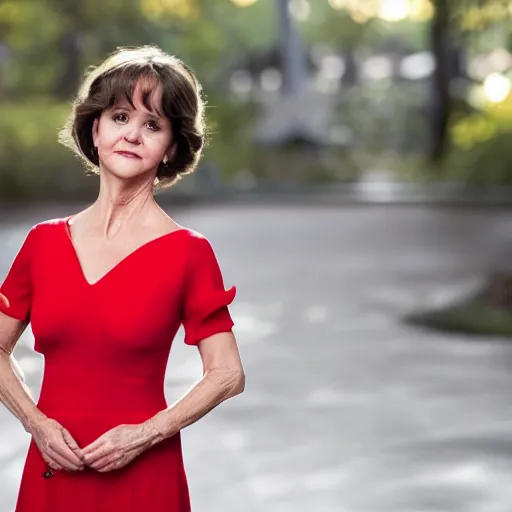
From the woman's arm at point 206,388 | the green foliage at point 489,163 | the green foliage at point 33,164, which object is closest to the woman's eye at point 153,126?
the woman's arm at point 206,388

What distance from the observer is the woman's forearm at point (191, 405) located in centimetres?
292

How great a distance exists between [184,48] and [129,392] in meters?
46.3

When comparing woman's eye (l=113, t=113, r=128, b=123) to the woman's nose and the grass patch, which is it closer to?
the woman's nose

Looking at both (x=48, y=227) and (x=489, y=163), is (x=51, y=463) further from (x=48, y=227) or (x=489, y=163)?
(x=489, y=163)

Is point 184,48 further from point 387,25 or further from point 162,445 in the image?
point 387,25

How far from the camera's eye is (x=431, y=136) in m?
41.6

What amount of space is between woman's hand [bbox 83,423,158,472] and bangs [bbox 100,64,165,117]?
1.99 feet

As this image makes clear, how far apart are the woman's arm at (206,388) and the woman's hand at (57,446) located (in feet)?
0.49

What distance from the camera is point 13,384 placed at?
117 inches

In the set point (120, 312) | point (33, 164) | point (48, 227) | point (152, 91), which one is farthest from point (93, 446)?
point (33, 164)

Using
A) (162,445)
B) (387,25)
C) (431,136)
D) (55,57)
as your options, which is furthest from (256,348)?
(387,25)

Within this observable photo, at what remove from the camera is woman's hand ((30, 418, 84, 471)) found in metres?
2.88

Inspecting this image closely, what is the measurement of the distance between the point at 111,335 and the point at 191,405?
0.70 feet

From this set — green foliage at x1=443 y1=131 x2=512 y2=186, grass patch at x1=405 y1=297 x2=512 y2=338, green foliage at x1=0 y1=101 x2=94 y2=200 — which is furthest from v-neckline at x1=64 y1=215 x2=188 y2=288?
green foliage at x1=443 y1=131 x2=512 y2=186
